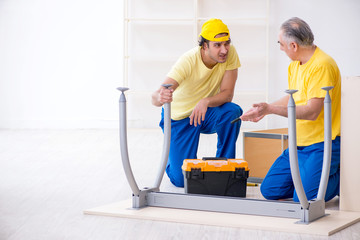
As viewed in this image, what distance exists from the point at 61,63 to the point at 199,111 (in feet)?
13.3

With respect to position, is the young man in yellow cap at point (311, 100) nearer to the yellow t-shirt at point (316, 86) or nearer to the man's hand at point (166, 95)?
the yellow t-shirt at point (316, 86)

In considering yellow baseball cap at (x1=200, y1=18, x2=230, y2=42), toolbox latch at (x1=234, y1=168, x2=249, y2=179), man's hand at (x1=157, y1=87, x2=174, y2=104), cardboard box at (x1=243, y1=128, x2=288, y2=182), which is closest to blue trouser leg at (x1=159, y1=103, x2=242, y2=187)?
cardboard box at (x1=243, y1=128, x2=288, y2=182)

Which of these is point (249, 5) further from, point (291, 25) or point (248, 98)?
point (291, 25)

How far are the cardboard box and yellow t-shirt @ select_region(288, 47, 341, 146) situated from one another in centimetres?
46

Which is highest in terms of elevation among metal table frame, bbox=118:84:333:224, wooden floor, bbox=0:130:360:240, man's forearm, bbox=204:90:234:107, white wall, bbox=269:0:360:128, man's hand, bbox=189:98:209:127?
white wall, bbox=269:0:360:128

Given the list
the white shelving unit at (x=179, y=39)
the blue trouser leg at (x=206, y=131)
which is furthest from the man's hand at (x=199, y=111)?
the white shelving unit at (x=179, y=39)

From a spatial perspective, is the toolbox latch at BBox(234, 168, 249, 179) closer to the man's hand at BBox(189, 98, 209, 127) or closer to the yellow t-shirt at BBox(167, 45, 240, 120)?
the man's hand at BBox(189, 98, 209, 127)

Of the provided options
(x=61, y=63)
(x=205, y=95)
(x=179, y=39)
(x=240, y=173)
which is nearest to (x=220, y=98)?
(x=205, y=95)

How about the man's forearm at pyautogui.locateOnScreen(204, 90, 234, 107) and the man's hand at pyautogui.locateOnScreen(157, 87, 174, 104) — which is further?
the man's forearm at pyautogui.locateOnScreen(204, 90, 234, 107)

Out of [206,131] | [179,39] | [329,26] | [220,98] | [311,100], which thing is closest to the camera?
[311,100]

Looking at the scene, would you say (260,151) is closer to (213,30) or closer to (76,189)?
(213,30)

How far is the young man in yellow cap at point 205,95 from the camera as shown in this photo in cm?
300

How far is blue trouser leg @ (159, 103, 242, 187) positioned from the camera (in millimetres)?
3115

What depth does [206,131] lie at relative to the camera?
10.8ft
